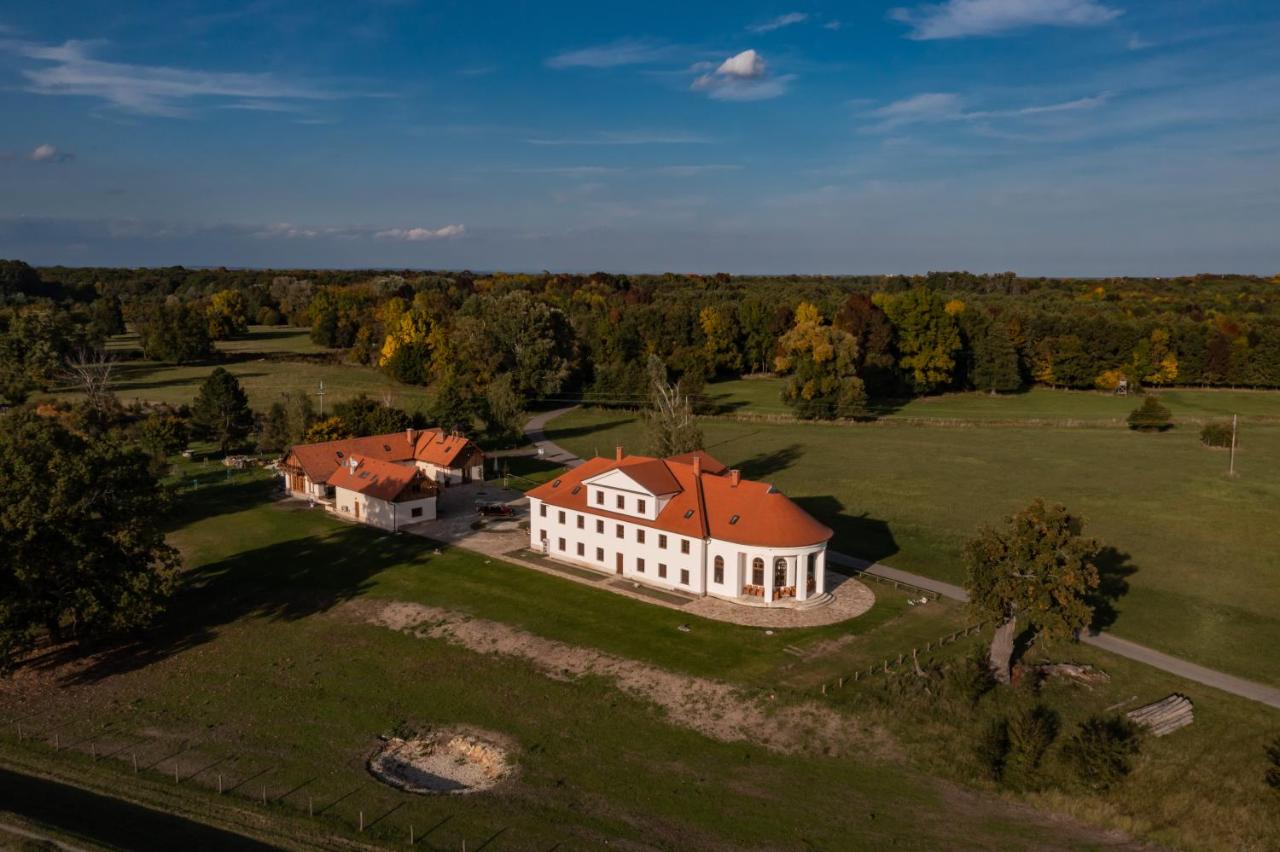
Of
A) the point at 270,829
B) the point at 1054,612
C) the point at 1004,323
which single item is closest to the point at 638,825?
the point at 270,829

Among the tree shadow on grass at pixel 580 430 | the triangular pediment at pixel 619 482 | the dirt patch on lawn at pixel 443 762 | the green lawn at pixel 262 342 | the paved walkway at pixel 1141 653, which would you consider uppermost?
the green lawn at pixel 262 342

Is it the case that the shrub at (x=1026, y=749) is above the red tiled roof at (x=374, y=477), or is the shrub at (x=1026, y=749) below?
below

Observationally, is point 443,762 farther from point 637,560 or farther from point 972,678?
point 972,678

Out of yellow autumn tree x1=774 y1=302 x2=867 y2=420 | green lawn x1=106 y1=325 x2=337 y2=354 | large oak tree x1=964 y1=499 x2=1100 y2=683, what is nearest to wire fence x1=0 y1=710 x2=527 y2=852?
large oak tree x1=964 y1=499 x2=1100 y2=683

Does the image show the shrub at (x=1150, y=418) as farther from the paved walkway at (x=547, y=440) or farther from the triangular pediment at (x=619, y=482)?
the triangular pediment at (x=619, y=482)

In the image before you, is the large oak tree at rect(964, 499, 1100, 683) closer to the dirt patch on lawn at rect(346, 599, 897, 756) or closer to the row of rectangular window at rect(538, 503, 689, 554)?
the dirt patch on lawn at rect(346, 599, 897, 756)

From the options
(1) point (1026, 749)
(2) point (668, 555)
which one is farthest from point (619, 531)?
(1) point (1026, 749)

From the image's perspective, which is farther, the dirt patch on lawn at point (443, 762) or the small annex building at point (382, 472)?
the small annex building at point (382, 472)

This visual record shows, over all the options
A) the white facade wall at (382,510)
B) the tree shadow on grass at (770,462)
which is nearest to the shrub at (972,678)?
the white facade wall at (382,510)
